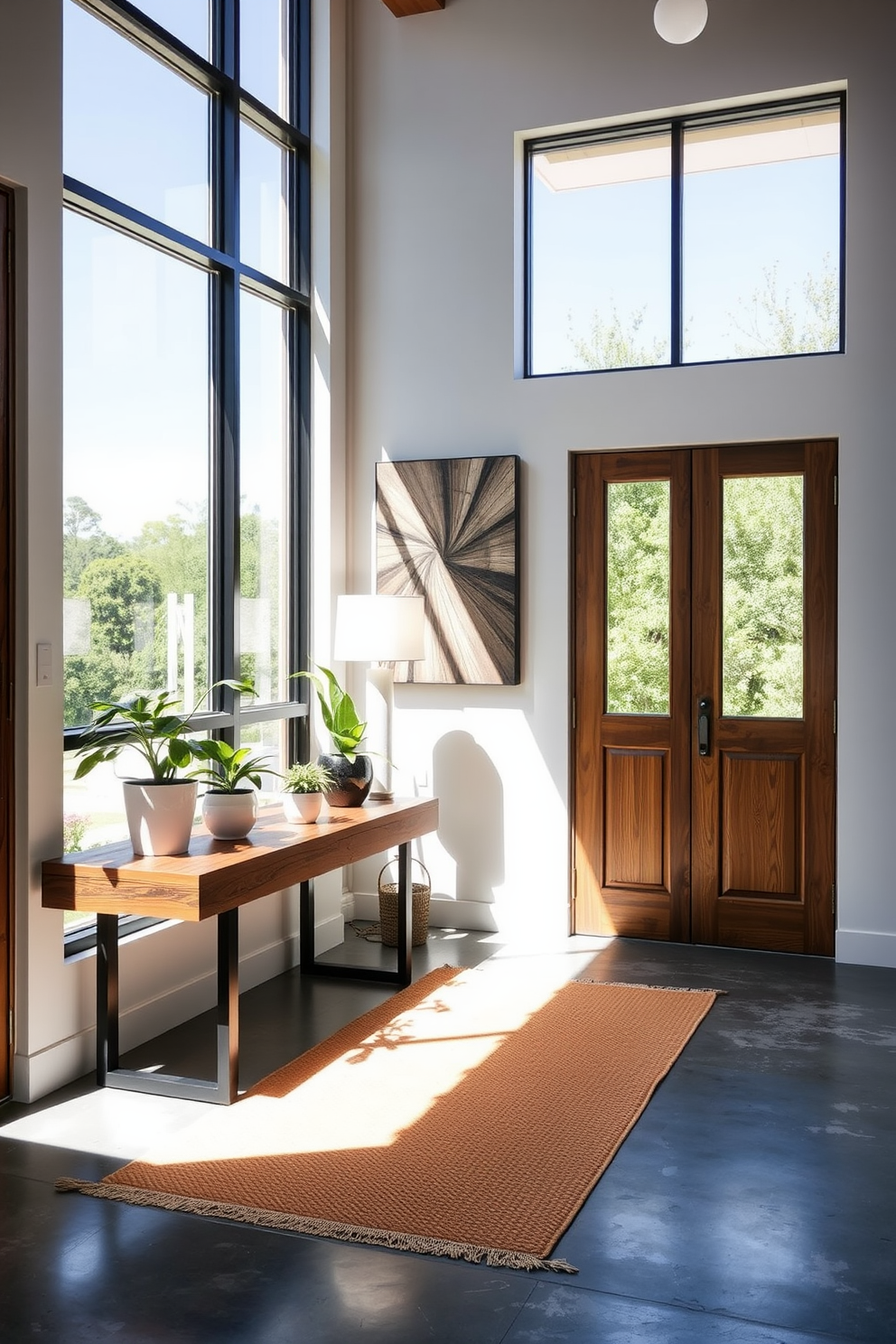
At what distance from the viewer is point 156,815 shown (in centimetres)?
344

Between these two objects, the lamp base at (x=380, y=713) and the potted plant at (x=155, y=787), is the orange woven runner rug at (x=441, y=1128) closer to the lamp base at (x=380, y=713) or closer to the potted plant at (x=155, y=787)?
the potted plant at (x=155, y=787)

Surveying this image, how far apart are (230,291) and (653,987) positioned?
3.14 metres

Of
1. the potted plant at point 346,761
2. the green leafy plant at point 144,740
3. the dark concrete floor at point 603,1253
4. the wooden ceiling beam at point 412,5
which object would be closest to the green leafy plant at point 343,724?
the potted plant at point 346,761

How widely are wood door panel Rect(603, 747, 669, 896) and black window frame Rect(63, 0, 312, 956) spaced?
4.54 feet

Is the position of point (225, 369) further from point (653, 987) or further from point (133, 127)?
point (653, 987)

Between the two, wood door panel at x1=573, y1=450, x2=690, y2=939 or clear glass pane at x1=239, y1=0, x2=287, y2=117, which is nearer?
clear glass pane at x1=239, y1=0, x2=287, y2=117

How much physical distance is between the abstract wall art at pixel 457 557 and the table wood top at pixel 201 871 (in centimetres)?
135

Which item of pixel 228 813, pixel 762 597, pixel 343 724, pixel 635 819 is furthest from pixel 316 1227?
pixel 762 597

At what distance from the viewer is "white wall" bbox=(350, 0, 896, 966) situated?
15.5 ft

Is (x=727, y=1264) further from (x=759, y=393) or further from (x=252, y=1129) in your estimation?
(x=759, y=393)

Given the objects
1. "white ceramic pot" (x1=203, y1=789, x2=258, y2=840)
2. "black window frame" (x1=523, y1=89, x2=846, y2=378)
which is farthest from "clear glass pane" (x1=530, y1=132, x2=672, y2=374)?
"white ceramic pot" (x1=203, y1=789, x2=258, y2=840)

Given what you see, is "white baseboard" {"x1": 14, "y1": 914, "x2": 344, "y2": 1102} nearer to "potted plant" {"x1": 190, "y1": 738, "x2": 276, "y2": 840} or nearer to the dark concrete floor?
the dark concrete floor

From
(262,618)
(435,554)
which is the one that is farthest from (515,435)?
(262,618)

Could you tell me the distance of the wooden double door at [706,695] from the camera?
4902 mm
